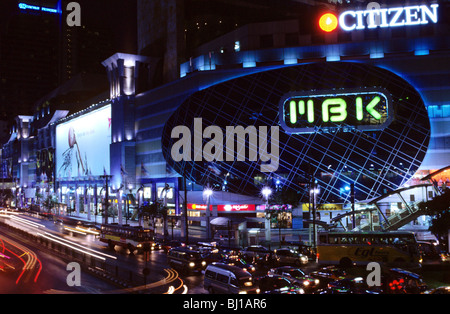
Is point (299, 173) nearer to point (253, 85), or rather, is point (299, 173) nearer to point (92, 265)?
point (253, 85)

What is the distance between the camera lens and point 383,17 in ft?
208

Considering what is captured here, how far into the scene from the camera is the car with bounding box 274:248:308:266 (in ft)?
114

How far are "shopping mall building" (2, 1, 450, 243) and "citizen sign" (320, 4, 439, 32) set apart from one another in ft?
0.51

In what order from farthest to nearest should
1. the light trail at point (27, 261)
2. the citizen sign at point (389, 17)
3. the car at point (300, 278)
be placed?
the citizen sign at point (389, 17) → the light trail at point (27, 261) → the car at point (300, 278)

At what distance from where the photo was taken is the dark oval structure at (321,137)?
60.3m

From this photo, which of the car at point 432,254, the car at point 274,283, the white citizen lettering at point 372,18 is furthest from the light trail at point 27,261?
the white citizen lettering at point 372,18

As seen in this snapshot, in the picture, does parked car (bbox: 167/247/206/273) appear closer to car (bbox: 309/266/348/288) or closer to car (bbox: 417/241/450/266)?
car (bbox: 309/266/348/288)

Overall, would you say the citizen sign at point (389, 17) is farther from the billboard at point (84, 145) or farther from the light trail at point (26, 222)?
the light trail at point (26, 222)

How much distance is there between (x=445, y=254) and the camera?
36281 mm

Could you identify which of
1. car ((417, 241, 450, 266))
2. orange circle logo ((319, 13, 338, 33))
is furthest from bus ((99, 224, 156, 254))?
orange circle logo ((319, 13, 338, 33))

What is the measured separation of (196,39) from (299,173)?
38.6 meters
